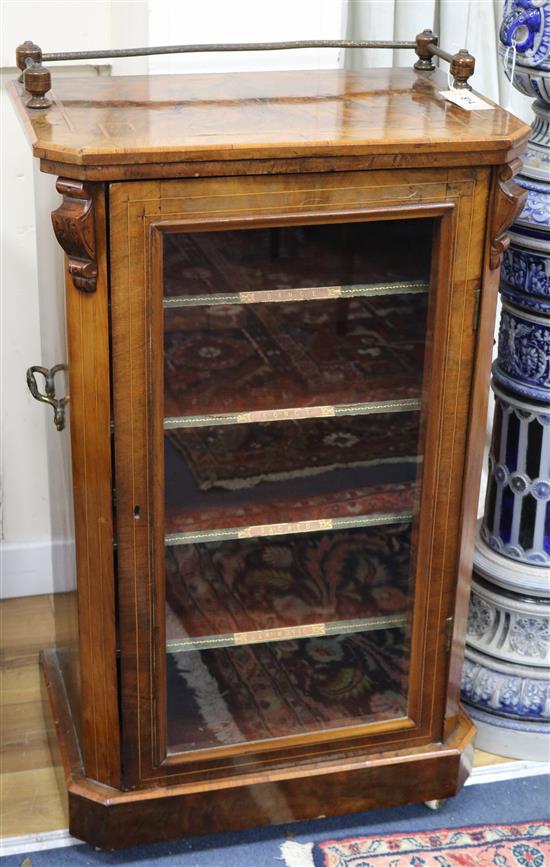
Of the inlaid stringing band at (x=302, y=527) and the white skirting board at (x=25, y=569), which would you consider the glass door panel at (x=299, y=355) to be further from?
the white skirting board at (x=25, y=569)

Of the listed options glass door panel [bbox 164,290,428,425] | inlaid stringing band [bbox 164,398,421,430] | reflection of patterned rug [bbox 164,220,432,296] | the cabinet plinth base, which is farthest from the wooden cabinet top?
the cabinet plinth base

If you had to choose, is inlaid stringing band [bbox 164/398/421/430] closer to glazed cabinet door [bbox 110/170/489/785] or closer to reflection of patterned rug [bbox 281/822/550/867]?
glazed cabinet door [bbox 110/170/489/785]

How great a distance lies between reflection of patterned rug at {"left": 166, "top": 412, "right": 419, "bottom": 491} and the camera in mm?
1908

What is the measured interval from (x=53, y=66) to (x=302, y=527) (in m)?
0.99

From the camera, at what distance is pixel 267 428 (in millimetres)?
1969

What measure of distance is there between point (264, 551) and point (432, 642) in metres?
0.31

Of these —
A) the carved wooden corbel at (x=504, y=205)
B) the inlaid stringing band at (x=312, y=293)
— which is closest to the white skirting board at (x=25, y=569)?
the inlaid stringing band at (x=312, y=293)

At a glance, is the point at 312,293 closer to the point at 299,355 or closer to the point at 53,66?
the point at 299,355

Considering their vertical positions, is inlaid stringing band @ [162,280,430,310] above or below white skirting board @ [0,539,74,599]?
above

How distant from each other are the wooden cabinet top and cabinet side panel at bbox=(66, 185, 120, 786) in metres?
0.07

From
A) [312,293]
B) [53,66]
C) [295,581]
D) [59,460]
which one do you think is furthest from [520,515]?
[53,66]

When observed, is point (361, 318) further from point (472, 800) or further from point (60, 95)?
point (472, 800)

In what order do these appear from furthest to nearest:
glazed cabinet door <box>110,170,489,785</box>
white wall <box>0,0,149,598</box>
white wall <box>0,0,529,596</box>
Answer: white wall <box>0,0,149,598</box>
white wall <box>0,0,529,596</box>
glazed cabinet door <box>110,170,489,785</box>

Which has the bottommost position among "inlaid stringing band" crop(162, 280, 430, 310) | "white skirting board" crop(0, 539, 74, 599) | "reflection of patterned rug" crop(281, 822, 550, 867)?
"reflection of patterned rug" crop(281, 822, 550, 867)
